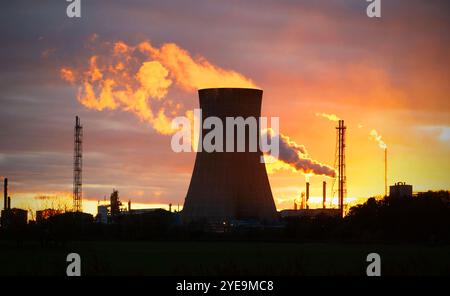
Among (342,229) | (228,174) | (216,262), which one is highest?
(228,174)

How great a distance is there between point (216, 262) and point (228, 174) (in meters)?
21.6

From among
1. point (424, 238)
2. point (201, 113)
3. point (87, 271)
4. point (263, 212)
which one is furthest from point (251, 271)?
point (263, 212)

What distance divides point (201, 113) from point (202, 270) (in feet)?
83.8

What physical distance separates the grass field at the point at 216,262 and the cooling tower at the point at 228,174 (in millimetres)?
13998

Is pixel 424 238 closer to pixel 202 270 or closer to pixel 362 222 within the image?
pixel 362 222

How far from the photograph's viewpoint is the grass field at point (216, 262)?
2272 cm

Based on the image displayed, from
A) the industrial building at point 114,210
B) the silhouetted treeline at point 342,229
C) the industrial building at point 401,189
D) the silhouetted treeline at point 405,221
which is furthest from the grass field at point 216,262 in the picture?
the industrial building at point 114,210

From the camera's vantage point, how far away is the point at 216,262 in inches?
1044

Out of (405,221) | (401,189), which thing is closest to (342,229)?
(405,221)

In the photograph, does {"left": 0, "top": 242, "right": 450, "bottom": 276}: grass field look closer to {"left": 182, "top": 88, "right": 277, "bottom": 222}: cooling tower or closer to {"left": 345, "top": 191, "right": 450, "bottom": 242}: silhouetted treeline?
{"left": 345, "top": 191, "right": 450, "bottom": 242}: silhouetted treeline

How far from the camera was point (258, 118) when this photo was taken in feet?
156

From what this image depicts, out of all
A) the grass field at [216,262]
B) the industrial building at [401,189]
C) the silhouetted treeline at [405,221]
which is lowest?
the grass field at [216,262]

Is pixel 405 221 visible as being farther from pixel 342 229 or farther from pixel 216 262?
pixel 216 262

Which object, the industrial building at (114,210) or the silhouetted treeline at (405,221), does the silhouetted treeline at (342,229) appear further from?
the industrial building at (114,210)
